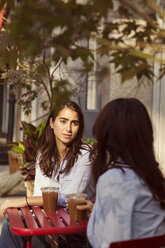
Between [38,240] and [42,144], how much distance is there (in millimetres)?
749

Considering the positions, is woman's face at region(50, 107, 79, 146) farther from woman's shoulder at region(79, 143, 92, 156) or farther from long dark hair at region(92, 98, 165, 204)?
long dark hair at region(92, 98, 165, 204)

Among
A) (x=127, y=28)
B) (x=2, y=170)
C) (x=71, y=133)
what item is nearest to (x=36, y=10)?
(x=127, y=28)

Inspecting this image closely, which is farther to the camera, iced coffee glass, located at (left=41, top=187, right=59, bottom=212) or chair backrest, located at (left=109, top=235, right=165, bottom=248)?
iced coffee glass, located at (left=41, top=187, right=59, bottom=212)

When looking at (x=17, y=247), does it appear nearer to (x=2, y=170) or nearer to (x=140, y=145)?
(x=140, y=145)

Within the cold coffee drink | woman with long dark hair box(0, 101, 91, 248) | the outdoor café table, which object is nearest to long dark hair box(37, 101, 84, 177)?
woman with long dark hair box(0, 101, 91, 248)

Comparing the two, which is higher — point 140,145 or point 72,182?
point 140,145

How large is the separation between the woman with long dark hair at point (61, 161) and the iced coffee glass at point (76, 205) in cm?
48

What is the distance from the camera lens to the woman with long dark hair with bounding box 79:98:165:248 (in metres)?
2.14

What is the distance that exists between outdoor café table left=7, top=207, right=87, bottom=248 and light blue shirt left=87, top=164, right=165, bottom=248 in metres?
0.37

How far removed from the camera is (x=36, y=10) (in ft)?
5.61

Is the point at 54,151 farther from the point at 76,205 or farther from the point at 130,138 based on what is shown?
the point at 130,138

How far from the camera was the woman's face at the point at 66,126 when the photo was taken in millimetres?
3664

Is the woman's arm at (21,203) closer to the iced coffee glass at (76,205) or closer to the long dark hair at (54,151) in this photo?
the long dark hair at (54,151)

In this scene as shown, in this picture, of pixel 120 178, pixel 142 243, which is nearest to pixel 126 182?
→ pixel 120 178
